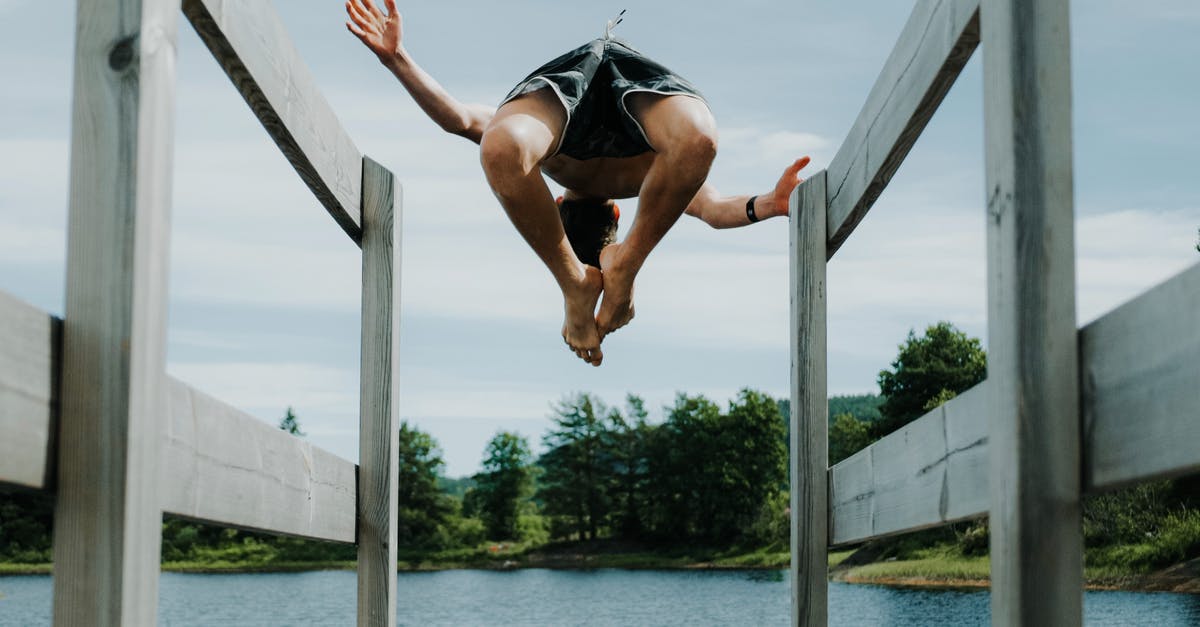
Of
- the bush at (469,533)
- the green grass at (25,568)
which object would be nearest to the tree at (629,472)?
the bush at (469,533)

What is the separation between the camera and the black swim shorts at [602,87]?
9.07 ft

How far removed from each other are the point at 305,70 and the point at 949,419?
4.55ft

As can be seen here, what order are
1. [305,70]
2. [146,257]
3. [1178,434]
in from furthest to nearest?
[305,70] → [146,257] → [1178,434]

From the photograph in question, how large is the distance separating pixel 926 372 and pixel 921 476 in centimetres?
→ 4210

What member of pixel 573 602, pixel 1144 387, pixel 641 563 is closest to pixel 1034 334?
pixel 1144 387

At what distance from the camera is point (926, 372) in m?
42.5

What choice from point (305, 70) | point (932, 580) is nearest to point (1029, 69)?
point (305, 70)

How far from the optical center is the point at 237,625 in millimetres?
36844

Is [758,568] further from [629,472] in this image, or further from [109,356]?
[109,356]

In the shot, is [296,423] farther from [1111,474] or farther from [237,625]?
[1111,474]

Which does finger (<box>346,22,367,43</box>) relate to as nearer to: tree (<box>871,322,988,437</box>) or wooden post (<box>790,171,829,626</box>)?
wooden post (<box>790,171,829,626</box>)

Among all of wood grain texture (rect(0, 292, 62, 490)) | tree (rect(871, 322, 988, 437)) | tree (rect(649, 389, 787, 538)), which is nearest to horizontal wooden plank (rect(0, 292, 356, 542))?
wood grain texture (rect(0, 292, 62, 490))

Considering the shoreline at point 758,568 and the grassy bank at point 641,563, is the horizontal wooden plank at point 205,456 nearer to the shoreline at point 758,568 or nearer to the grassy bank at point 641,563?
the shoreline at point 758,568

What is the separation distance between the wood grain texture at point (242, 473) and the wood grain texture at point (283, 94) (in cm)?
55
